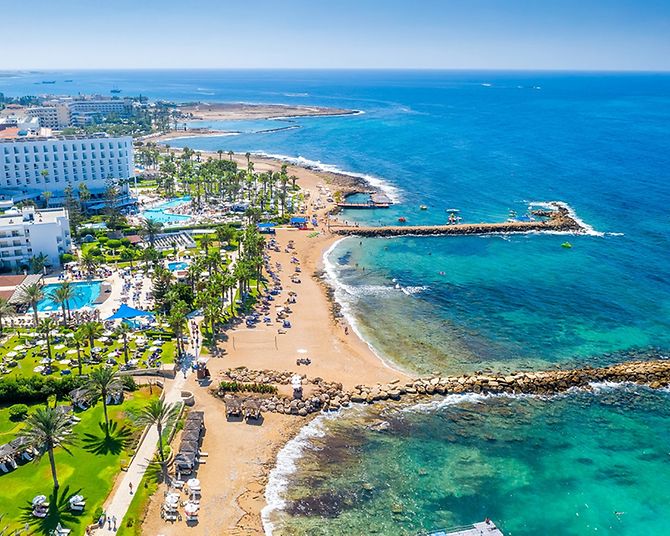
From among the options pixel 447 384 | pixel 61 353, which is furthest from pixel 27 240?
pixel 447 384

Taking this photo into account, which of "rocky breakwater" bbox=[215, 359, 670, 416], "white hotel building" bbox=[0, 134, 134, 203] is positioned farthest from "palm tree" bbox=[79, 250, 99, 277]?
"white hotel building" bbox=[0, 134, 134, 203]

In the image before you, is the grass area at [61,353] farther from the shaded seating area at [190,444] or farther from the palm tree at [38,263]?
the palm tree at [38,263]

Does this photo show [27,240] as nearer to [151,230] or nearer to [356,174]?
[151,230]

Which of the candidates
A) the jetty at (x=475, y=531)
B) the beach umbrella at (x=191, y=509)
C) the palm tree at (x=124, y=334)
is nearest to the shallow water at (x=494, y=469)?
the jetty at (x=475, y=531)

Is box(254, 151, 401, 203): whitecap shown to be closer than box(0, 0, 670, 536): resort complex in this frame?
No

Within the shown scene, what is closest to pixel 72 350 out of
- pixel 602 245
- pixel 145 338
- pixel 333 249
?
pixel 145 338

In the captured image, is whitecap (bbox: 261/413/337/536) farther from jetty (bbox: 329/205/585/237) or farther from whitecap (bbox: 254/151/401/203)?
whitecap (bbox: 254/151/401/203)
